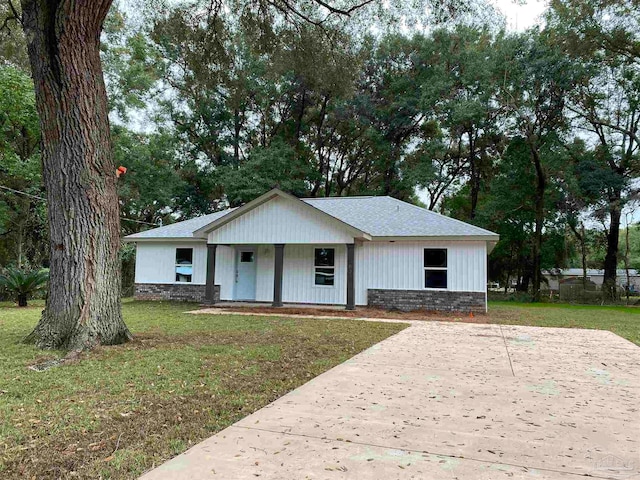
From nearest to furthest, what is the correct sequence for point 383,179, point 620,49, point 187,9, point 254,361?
1. point 254,361
2. point 187,9
3. point 620,49
4. point 383,179

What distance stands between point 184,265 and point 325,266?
Answer: 5387 mm

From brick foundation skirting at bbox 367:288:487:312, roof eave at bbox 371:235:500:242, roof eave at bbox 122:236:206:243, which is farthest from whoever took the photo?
roof eave at bbox 122:236:206:243

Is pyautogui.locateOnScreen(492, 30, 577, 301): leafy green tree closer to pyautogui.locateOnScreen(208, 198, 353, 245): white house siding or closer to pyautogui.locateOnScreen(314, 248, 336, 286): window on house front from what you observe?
pyautogui.locateOnScreen(314, 248, 336, 286): window on house front

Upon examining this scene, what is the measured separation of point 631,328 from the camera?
10844 mm

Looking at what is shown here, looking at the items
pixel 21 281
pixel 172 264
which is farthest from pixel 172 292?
pixel 21 281

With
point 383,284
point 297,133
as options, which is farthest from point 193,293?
point 297,133

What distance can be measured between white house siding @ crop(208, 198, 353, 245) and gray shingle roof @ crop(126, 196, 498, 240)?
3.60 feet

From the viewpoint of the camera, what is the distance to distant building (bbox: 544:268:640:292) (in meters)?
28.4

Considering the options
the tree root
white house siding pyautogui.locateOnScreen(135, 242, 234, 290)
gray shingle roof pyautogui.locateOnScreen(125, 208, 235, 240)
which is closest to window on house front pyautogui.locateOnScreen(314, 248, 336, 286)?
white house siding pyautogui.locateOnScreen(135, 242, 234, 290)

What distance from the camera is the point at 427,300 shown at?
13.6 m

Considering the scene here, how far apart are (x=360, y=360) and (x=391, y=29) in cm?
844

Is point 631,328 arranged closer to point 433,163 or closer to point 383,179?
point 433,163

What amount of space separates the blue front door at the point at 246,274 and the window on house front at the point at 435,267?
598 centimetres

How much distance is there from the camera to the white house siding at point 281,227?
13.4m
